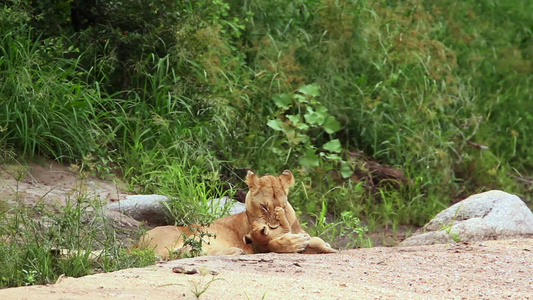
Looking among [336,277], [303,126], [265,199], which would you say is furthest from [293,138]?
[336,277]

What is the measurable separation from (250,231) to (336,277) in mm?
1389

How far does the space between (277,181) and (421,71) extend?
5.21 metres

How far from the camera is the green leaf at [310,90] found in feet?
33.0

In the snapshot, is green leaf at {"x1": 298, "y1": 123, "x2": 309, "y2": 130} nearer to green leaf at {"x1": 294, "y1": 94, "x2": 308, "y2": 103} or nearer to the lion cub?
green leaf at {"x1": 294, "y1": 94, "x2": 308, "y2": 103}

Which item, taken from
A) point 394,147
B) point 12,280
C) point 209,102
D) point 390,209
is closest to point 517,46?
point 394,147

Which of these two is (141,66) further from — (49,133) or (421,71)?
(421,71)

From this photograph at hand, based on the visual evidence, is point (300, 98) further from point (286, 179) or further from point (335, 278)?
point (335, 278)

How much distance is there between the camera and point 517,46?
13320mm

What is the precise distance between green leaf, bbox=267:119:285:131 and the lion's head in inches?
122

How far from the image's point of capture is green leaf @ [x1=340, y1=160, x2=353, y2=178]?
983 cm

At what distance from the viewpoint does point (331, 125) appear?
1011 cm

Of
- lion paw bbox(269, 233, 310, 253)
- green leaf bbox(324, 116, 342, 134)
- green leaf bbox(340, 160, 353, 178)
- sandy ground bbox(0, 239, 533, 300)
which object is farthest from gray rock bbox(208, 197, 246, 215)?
green leaf bbox(324, 116, 342, 134)

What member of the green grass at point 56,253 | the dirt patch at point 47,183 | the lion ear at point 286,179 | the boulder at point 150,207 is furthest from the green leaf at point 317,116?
the green grass at point 56,253

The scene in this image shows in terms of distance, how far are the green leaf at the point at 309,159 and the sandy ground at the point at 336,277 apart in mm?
2937
